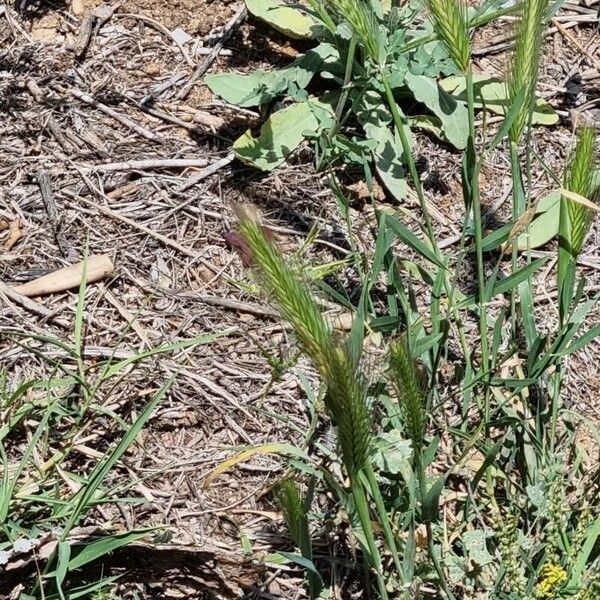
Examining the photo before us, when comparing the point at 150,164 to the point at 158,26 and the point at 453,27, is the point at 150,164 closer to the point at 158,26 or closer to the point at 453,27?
the point at 158,26

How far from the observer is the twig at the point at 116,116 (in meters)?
3.05

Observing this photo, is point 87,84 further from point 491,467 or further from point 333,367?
point 333,367

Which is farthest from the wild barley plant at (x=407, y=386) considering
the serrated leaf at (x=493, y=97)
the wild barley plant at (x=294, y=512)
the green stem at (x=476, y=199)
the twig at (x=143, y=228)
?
the serrated leaf at (x=493, y=97)

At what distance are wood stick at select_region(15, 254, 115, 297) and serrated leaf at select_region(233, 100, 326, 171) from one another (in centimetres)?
45

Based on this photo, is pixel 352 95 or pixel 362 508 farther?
pixel 352 95

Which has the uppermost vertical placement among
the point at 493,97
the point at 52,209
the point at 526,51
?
the point at 526,51

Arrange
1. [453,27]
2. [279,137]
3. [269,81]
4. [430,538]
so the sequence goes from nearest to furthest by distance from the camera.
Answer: [453,27] → [430,538] → [279,137] → [269,81]

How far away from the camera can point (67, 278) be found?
2719 millimetres

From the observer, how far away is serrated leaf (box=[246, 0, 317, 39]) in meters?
3.11

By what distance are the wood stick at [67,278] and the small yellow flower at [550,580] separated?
126 cm

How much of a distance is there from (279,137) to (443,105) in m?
0.43

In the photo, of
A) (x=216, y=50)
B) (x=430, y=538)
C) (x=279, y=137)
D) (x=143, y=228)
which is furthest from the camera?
(x=216, y=50)

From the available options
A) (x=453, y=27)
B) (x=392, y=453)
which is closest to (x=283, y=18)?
(x=453, y=27)

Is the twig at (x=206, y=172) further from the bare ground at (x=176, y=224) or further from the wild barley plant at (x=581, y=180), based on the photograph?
the wild barley plant at (x=581, y=180)
